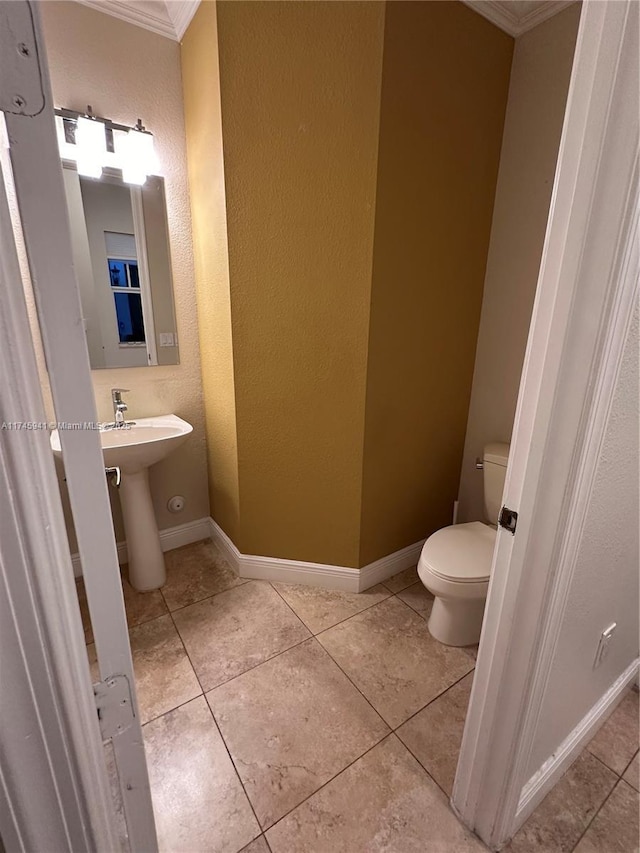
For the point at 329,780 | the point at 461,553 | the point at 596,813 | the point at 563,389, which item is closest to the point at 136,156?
the point at 563,389

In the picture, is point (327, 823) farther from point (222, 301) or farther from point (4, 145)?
point (222, 301)

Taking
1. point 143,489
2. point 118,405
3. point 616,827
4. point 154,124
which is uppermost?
point 154,124

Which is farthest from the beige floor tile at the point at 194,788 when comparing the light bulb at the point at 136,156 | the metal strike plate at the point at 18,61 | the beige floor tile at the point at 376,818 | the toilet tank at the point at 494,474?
the light bulb at the point at 136,156

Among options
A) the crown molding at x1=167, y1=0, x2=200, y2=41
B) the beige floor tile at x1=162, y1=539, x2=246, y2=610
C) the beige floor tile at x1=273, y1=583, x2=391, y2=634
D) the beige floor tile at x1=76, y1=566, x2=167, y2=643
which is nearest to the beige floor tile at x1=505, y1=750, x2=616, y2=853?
the beige floor tile at x1=273, y1=583, x2=391, y2=634

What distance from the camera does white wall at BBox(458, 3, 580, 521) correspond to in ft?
5.20

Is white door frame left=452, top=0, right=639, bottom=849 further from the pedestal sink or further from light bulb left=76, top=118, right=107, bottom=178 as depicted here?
light bulb left=76, top=118, right=107, bottom=178

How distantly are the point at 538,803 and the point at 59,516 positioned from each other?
4.90 ft

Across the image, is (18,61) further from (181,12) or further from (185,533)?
(185,533)

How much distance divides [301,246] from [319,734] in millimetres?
1717

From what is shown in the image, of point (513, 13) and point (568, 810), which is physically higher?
point (513, 13)

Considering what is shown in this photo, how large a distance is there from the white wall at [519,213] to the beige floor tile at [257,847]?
172 cm

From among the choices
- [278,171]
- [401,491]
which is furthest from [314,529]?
[278,171]

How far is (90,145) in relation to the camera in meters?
1.59

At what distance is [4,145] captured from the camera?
330 mm
